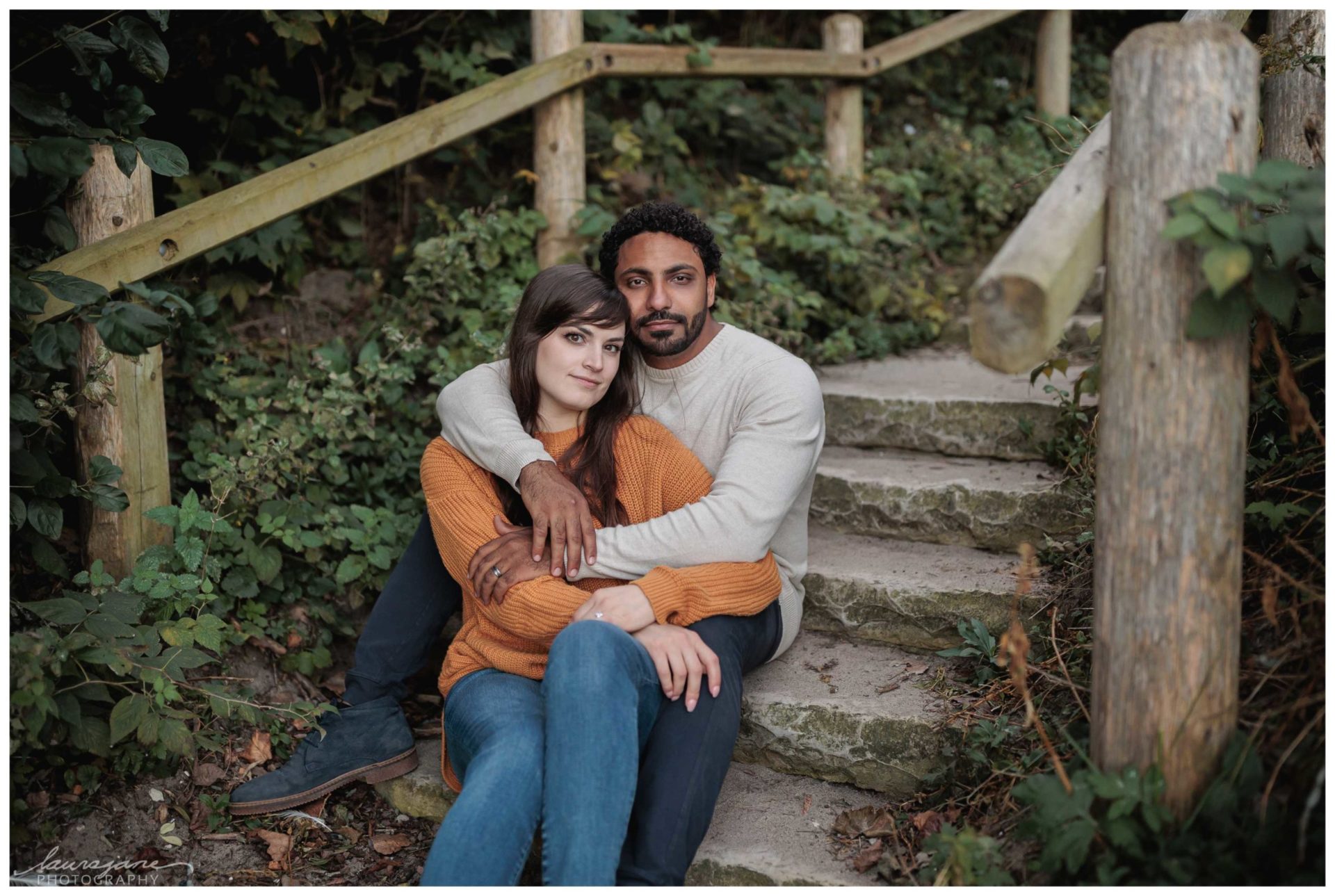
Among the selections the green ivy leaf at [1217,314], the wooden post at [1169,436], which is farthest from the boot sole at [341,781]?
the green ivy leaf at [1217,314]

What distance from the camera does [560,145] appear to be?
422cm

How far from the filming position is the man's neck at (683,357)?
9.89ft

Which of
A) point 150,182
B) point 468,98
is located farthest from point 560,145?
point 150,182

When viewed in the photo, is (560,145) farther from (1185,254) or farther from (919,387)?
(1185,254)

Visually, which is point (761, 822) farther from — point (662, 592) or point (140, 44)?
point (140, 44)

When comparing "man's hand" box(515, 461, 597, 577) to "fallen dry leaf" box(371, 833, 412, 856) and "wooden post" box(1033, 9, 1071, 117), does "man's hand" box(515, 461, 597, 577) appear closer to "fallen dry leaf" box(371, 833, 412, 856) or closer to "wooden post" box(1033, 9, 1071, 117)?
"fallen dry leaf" box(371, 833, 412, 856)

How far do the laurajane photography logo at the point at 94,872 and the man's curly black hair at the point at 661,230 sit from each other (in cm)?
198

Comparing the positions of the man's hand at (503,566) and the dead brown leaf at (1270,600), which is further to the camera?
the man's hand at (503,566)

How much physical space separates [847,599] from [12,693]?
7.07 feet

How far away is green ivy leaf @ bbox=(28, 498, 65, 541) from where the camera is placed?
2682 millimetres

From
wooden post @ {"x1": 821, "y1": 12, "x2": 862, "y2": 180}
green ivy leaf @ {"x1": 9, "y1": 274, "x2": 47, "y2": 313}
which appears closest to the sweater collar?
green ivy leaf @ {"x1": 9, "y1": 274, "x2": 47, "y2": 313}

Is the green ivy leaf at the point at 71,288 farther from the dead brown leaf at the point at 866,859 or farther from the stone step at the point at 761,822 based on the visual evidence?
the dead brown leaf at the point at 866,859

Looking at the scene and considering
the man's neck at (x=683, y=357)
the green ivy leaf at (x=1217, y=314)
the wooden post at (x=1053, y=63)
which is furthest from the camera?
the wooden post at (x=1053, y=63)

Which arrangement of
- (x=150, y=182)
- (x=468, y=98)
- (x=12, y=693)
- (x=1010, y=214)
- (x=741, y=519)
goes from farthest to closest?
1. (x=1010, y=214)
2. (x=468, y=98)
3. (x=150, y=182)
4. (x=741, y=519)
5. (x=12, y=693)
